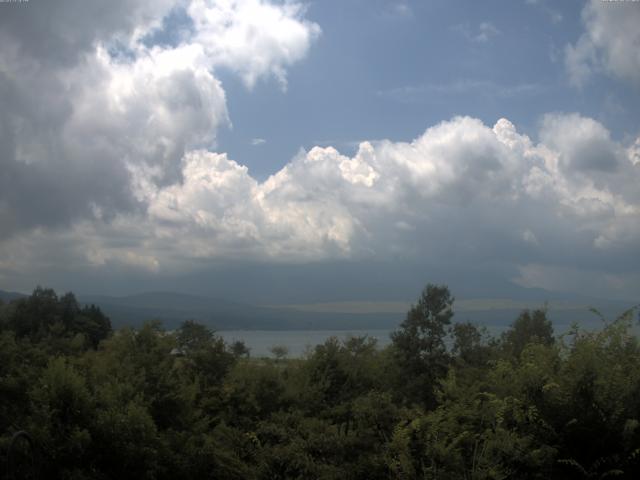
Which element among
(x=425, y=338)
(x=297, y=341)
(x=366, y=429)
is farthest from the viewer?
(x=297, y=341)

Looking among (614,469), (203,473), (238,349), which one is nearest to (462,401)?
(614,469)

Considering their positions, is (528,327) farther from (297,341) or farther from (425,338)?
(297,341)

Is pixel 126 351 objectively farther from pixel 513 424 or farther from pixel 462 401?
pixel 513 424

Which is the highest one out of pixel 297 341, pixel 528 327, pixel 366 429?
pixel 528 327

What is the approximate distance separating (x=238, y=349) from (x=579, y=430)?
1463cm

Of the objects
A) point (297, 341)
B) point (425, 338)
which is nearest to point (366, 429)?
point (425, 338)

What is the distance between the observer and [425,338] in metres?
24.5

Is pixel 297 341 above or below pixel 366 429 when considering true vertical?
below

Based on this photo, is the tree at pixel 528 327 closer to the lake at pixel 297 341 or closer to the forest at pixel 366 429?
the lake at pixel 297 341

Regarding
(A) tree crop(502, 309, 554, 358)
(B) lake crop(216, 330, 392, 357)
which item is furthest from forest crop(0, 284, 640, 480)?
(A) tree crop(502, 309, 554, 358)

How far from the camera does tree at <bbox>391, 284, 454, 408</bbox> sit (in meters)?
23.8

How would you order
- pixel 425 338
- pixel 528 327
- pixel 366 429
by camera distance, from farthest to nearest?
pixel 528 327 → pixel 425 338 → pixel 366 429

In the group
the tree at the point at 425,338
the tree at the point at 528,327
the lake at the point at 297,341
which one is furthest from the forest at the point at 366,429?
the tree at the point at 528,327

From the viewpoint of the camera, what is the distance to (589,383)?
901cm
